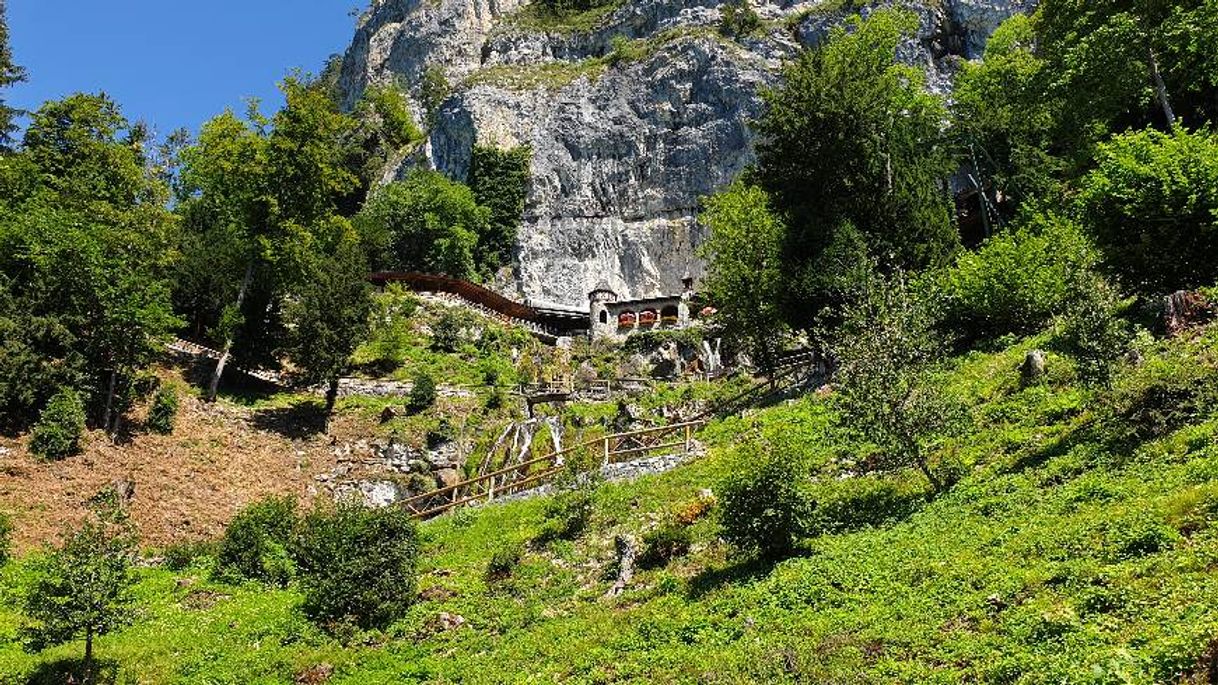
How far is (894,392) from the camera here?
15578mm

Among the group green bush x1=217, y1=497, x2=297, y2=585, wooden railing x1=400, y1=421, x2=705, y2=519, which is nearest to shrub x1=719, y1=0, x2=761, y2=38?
wooden railing x1=400, y1=421, x2=705, y2=519

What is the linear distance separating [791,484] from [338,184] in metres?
32.0

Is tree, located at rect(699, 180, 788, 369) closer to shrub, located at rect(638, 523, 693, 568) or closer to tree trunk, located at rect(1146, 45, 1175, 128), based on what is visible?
tree trunk, located at rect(1146, 45, 1175, 128)

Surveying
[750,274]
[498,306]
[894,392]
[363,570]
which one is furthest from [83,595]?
[498,306]

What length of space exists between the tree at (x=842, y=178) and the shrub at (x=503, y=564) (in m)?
14.9

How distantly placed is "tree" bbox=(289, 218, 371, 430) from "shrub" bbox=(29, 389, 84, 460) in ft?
29.7

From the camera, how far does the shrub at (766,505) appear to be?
14.4m

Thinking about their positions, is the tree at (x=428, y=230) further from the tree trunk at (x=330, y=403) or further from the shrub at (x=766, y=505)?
the shrub at (x=766, y=505)

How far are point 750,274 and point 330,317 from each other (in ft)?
60.2

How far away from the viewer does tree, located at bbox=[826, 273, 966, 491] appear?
15.4 meters

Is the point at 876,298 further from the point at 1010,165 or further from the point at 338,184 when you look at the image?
the point at 338,184

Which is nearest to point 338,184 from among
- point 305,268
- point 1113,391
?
point 305,268

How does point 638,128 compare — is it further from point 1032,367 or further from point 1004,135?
point 1032,367

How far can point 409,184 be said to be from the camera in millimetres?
71812
